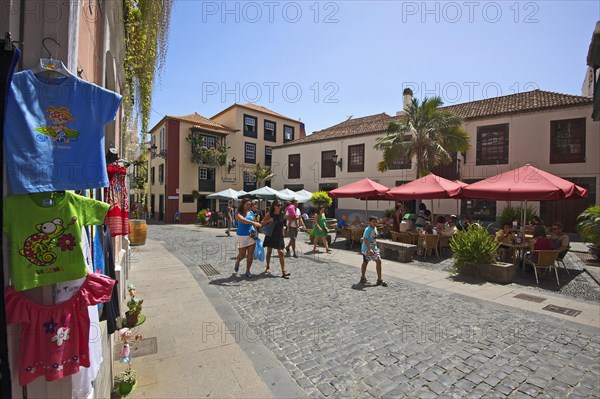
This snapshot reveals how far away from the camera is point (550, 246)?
300 inches

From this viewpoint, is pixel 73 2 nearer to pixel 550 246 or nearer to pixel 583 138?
pixel 550 246

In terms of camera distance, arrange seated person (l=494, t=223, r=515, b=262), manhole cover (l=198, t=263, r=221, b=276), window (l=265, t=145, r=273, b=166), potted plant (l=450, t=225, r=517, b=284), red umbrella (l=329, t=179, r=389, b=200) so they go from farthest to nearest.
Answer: window (l=265, t=145, r=273, b=166) < red umbrella (l=329, t=179, r=389, b=200) < seated person (l=494, t=223, r=515, b=262) < manhole cover (l=198, t=263, r=221, b=276) < potted plant (l=450, t=225, r=517, b=284)

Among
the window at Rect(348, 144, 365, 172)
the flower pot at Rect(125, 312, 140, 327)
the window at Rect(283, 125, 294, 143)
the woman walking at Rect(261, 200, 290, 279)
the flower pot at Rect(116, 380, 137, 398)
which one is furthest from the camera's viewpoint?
the window at Rect(283, 125, 294, 143)

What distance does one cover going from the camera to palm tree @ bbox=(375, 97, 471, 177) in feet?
52.6

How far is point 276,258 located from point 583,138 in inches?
694

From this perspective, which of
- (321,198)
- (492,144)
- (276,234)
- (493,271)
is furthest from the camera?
(321,198)

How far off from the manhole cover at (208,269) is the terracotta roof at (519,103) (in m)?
18.8

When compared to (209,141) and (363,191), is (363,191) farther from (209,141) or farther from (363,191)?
(209,141)

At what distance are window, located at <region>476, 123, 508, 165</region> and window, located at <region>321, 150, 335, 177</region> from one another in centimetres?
1140

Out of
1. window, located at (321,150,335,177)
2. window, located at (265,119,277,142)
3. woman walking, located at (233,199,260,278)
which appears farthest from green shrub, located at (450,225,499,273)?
window, located at (265,119,277,142)

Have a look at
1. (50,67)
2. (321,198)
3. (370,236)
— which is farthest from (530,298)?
(321,198)

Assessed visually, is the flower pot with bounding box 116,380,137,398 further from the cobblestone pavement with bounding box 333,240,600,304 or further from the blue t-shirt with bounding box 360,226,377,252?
the cobblestone pavement with bounding box 333,240,600,304

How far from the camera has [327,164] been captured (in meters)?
27.4

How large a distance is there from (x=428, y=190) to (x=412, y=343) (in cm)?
727
